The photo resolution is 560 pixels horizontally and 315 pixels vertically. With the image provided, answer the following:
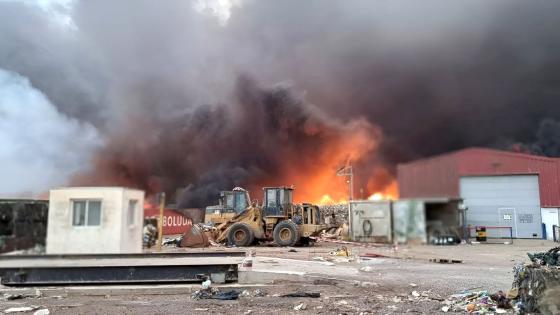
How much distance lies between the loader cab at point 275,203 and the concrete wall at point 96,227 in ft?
62.7

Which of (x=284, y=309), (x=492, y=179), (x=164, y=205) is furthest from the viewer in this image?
(x=284, y=309)

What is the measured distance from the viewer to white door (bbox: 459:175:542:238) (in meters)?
2.37

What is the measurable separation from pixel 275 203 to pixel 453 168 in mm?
22819

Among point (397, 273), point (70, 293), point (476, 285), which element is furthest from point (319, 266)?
point (70, 293)

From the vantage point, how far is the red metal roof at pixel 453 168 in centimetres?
227

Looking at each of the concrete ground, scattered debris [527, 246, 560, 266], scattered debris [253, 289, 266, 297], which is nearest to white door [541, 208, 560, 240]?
the concrete ground

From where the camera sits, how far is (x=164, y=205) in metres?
3.63

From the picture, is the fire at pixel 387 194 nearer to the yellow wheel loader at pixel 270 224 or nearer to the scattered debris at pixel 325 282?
the scattered debris at pixel 325 282

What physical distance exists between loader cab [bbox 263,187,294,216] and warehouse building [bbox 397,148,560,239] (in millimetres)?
20006

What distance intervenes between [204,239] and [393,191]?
2130 cm

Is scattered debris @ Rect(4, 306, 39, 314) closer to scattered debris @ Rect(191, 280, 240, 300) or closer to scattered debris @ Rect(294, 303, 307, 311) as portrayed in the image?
scattered debris @ Rect(191, 280, 240, 300)

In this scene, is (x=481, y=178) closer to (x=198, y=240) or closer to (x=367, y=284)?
(x=367, y=284)

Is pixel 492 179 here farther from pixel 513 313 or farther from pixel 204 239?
pixel 204 239

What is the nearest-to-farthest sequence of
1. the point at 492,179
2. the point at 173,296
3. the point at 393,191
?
the point at 492,179
the point at 393,191
the point at 173,296
